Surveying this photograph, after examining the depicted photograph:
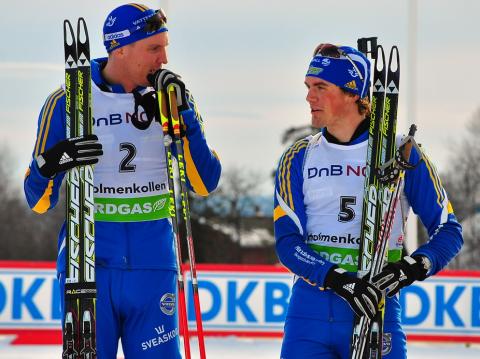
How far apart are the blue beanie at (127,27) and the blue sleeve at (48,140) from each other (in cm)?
25

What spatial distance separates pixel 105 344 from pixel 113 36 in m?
1.02

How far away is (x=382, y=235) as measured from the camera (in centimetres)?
340

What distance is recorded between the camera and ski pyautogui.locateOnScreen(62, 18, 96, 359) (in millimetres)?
3555

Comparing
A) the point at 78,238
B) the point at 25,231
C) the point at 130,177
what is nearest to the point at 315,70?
the point at 130,177

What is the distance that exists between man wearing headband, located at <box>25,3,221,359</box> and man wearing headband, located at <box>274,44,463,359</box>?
0.36 m

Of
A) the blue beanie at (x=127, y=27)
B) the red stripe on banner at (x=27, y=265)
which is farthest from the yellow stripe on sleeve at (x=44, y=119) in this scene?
the red stripe on banner at (x=27, y=265)

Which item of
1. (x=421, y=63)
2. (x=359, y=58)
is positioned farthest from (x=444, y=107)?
(x=359, y=58)

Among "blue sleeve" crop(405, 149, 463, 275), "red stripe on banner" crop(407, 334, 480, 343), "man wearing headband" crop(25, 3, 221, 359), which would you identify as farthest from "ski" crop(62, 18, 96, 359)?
"red stripe on banner" crop(407, 334, 480, 343)

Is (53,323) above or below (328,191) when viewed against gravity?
below

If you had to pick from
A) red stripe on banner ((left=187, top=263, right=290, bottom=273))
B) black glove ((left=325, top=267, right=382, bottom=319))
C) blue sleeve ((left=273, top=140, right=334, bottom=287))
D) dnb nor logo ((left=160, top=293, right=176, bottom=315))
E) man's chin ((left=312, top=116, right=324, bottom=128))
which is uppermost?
man's chin ((left=312, top=116, right=324, bottom=128))

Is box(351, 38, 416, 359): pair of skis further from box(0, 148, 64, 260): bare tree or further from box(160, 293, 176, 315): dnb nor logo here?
box(0, 148, 64, 260): bare tree

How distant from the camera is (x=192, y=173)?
12.1 ft

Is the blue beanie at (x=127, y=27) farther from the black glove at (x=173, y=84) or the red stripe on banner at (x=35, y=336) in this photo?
the red stripe on banner at (x=35, y=336)

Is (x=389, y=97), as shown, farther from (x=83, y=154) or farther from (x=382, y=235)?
(x=83, y=154)
